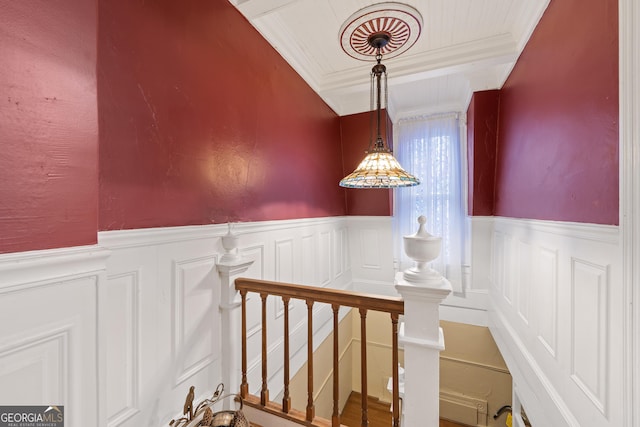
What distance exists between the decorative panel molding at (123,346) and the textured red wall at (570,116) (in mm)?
2054

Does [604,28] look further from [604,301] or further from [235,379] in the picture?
[235,379]

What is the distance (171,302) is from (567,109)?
235cm

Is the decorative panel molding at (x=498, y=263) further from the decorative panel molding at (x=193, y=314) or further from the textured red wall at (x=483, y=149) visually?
the decorative panel molding at (x=193, y=314)

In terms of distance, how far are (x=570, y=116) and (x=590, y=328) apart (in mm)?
1081

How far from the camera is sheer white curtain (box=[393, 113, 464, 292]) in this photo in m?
3.26

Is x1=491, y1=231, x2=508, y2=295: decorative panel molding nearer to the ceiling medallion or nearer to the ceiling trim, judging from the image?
the ceiling medallion

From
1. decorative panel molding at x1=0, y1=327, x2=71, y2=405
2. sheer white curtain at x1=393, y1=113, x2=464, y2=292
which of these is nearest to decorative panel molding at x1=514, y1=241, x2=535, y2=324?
sheer white curtain at x1=393, y1=113, x2=464, y2=292

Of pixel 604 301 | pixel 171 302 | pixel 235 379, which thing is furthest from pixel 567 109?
pixel 235 379

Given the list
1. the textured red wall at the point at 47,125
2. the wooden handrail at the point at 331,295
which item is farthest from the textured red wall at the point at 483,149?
the textured red wall at the point at 47,125

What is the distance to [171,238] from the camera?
1.22 m

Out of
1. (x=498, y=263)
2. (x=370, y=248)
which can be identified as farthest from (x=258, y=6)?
(x=498, y=263)

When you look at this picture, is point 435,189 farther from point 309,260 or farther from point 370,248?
point 309,260

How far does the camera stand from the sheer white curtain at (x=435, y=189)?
3.26m

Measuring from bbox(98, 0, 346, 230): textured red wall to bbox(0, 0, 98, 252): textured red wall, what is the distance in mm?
143
